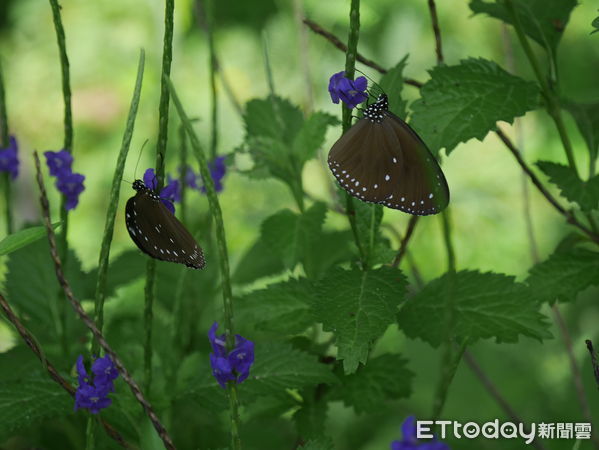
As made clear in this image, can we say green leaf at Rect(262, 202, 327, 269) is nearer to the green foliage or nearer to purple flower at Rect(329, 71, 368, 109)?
the green foliage

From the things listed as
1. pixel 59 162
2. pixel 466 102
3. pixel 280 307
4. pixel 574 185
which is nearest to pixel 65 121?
pixel 59 162

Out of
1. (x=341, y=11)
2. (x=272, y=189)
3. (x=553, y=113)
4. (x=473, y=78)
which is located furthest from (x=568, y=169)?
(x=341, y=11)

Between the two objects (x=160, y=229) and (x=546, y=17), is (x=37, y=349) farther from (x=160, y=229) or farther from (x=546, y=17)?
(x=546, y=17)

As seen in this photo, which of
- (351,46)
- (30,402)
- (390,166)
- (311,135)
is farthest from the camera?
(311,135)

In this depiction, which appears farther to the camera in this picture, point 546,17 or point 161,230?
point 546,17

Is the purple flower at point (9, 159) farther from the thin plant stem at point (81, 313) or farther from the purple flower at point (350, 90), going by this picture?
the purple flower at point (350, 90)
